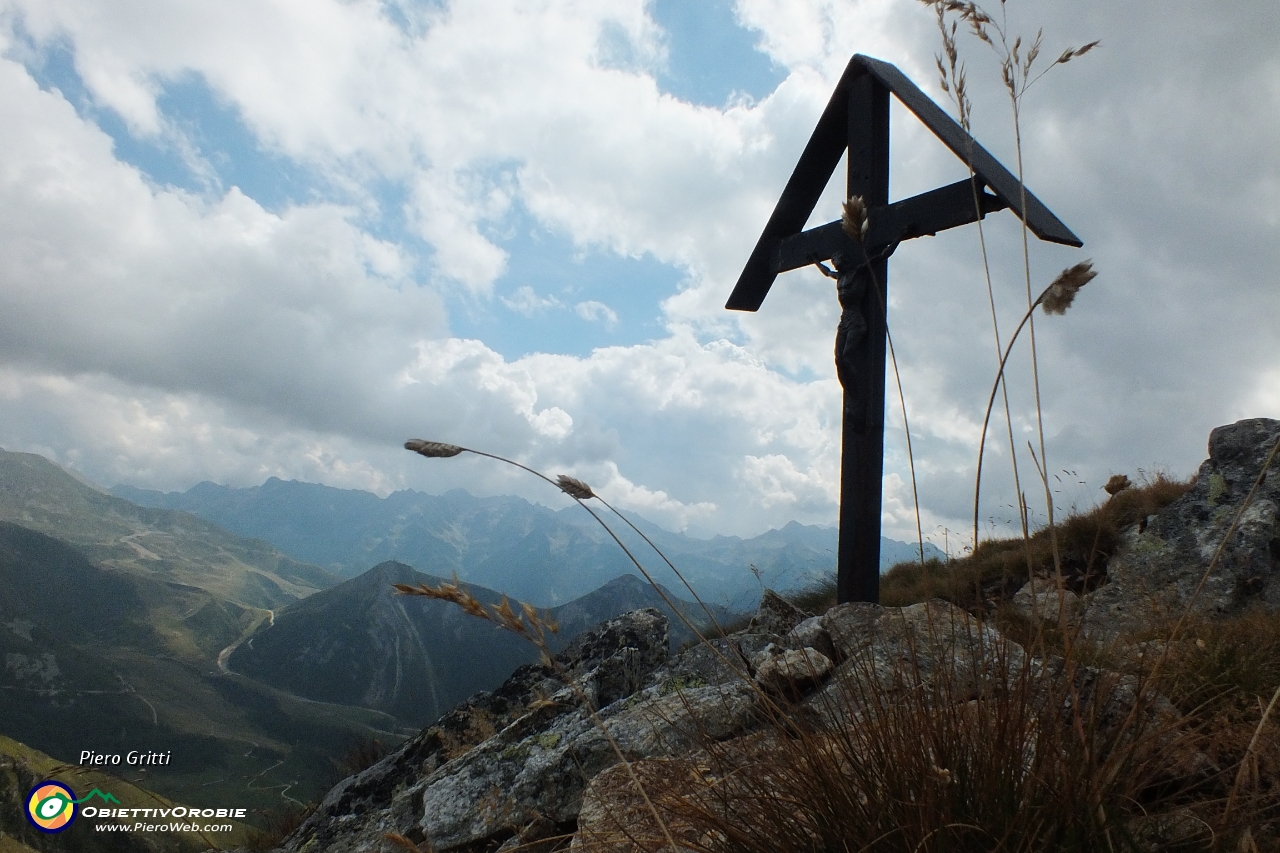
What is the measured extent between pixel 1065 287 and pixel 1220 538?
8014 mm

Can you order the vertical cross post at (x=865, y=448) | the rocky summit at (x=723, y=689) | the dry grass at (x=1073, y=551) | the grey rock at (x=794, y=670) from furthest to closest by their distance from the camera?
the dry grass at (x=1073, y=551) < the vertical cross post at (x=865, y=448) < the grey rock at (x=794, y=670) < the rocky summit at (x=723, y=689)

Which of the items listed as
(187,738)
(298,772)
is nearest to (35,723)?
(187,738)

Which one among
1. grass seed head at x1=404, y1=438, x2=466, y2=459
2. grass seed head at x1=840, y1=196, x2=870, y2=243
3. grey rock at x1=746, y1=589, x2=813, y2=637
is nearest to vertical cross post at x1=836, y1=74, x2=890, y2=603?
grey rock at x1=746, y1=589, x2=813, y2=637

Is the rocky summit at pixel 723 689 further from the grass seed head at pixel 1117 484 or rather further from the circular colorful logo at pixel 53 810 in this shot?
the circular colorful logo at pixel 53 810

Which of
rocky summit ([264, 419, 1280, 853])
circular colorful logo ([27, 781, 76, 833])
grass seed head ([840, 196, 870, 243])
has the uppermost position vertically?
grass seed head ([840, 196, 870, 243])

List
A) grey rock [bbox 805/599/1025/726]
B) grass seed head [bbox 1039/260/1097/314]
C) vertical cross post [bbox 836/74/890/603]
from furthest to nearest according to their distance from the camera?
vertical cross post [bbox 836/74/890/603] < grey rock [bbox 805/599/1025/726] < grass seed head [bbox 1039/260/1097/314]

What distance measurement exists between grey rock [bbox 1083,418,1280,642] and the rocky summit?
0.8 inches

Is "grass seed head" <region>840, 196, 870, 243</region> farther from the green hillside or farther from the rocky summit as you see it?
the green hillside

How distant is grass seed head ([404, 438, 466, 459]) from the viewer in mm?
2020

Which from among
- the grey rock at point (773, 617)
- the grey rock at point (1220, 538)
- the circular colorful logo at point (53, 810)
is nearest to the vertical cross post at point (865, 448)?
the grey rock at point (773, 617)

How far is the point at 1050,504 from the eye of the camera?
1794 millimetres

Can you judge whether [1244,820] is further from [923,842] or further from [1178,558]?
[1178,558]

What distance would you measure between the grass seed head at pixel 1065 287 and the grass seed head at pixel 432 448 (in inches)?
65.8

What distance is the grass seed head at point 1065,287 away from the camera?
1854 mm
